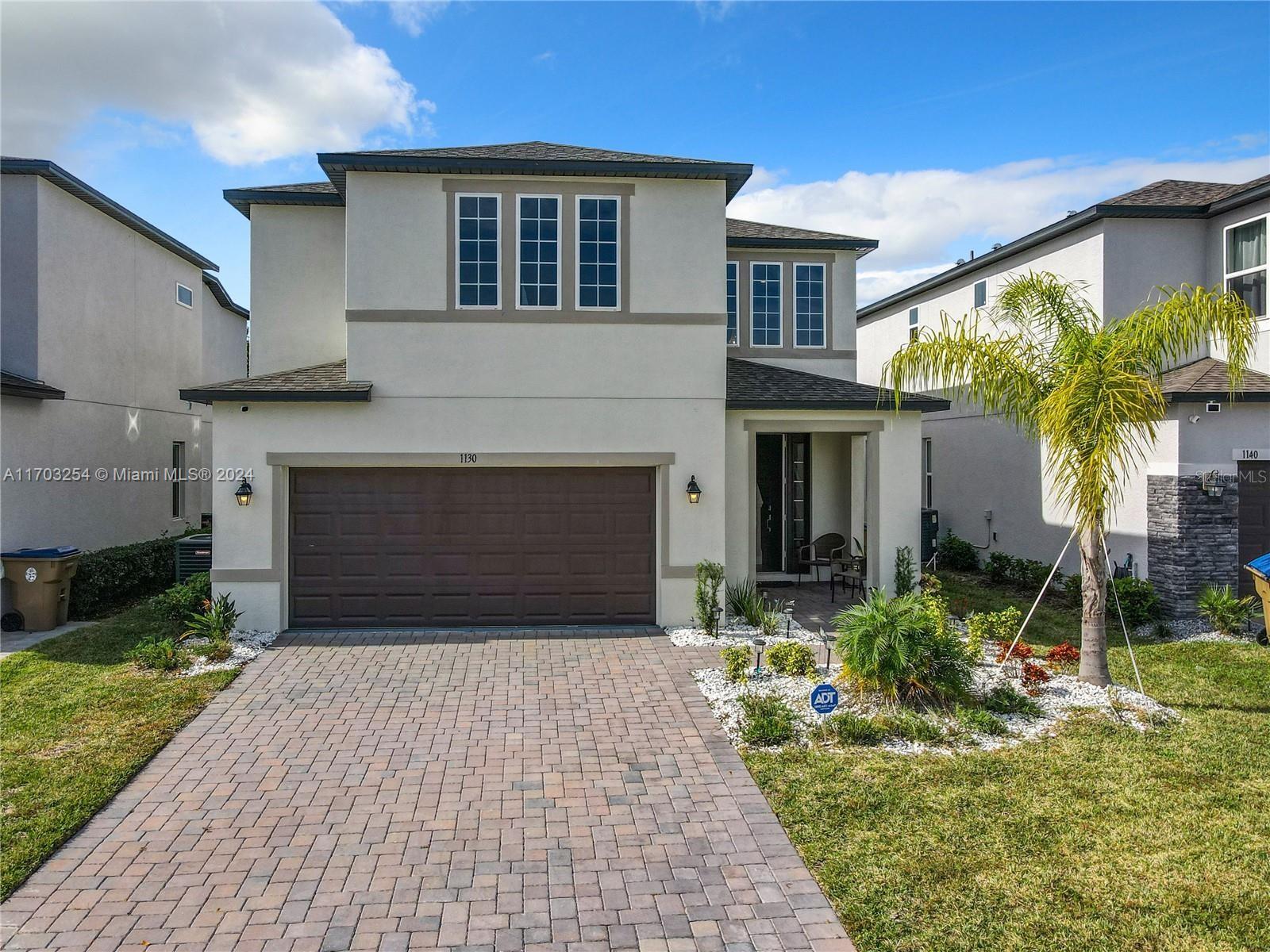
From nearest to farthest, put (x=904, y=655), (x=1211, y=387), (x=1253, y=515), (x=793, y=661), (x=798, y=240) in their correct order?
(x=904, y=655), (x=793, y=661), (x=1211, y=387), (x=1253, y=515), (x=798, y=240)

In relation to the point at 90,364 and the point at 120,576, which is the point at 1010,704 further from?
the point at 90,364

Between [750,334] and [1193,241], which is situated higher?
[1193,241]

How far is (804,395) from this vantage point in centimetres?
1188

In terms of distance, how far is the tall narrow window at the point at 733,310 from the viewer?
14500 mm

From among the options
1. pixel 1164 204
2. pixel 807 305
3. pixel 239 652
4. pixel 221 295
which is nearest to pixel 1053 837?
pixel 239 652

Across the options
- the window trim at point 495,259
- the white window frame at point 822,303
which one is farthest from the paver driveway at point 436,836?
the white window frame at point 822,303

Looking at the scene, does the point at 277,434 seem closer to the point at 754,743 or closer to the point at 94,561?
the point at 94,561

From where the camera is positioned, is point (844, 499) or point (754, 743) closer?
point (754, 743)

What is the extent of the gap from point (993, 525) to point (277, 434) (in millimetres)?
13646

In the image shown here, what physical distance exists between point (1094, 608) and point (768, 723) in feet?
13.0

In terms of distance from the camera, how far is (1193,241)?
13.1 meters

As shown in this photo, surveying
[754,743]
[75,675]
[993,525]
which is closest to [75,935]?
[754,743]

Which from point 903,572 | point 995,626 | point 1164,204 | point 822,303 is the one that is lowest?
point 995,626

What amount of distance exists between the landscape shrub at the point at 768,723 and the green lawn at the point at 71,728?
17.3 feet
